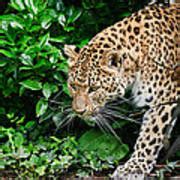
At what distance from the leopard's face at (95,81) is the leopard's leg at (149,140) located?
1.08 feet

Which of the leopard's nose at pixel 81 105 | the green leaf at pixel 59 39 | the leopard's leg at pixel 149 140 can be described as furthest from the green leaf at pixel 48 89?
the leopard's leg at pixel 149 140

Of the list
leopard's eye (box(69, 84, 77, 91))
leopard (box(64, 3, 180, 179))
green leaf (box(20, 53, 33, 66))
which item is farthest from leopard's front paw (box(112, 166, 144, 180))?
green leaf (box(20, 53, 33, 66))

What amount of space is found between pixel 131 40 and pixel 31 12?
0.89m

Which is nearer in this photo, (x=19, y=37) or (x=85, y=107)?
(x=85, y=107)

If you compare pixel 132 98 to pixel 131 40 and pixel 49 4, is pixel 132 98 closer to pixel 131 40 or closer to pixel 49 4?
pixel 131 40

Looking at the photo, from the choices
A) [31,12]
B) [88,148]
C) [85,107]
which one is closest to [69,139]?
[88,148]

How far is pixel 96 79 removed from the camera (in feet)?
17.8

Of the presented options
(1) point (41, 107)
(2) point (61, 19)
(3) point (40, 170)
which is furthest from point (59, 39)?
(3) point (40, 170)

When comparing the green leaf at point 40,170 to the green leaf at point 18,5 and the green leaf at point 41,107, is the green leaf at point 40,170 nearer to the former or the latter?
the green leaf at point 41,107

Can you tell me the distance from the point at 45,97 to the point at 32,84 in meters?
0.19

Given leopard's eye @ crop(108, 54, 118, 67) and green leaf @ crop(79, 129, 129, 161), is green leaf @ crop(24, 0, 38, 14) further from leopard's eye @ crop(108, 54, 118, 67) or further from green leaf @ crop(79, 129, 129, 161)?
green leaf @ crop(79, 129, 129, 161)

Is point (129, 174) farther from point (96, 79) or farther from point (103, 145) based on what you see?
point (96, 79)

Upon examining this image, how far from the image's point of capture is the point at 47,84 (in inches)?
235

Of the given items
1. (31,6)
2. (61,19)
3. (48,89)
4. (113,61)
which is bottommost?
(48,89)
